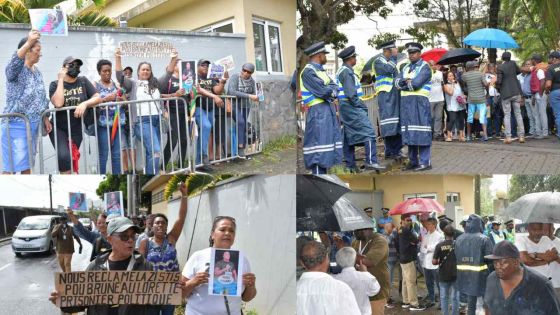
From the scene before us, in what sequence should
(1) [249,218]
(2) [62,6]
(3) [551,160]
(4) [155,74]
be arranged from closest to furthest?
1. (1) [249,218]
2. (3) [551,160]
3. (4) [155,74]
4. (2) [62,6]

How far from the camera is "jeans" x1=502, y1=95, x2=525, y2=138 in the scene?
6.25 meters

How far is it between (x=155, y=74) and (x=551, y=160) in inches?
127

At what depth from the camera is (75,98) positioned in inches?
157

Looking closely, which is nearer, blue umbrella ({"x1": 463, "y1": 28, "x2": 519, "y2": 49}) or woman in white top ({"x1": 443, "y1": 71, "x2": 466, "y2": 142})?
blue umbrella ({"x1": 463, "y1": 28, "x2": 519, "y2": 49})

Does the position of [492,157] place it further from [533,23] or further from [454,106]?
[533,23]

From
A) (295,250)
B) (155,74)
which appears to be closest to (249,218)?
(295,250)

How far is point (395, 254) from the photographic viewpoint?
10.1ft

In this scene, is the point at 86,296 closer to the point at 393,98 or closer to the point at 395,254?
the point at 395,254

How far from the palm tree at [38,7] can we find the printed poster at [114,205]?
3.13m

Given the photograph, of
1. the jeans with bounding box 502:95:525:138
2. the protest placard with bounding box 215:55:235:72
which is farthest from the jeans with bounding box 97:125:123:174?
the jeans with bounding box 502:95:525:138

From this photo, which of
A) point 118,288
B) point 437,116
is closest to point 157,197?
point 118,288

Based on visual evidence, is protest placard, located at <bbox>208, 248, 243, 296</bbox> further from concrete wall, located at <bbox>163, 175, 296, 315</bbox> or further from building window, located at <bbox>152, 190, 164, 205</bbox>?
building window, located at <bbox>152, 190, 164, 205</bbox>

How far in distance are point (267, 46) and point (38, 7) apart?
276cm

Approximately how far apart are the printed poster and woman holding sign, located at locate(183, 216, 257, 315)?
43cm
